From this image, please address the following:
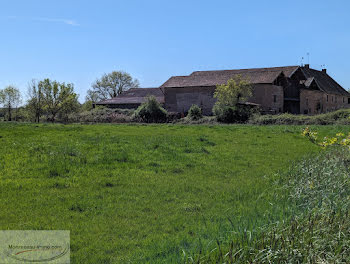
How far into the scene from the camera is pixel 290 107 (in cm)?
6216

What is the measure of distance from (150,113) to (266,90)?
18507 mm

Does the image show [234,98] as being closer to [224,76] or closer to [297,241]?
[224,76]

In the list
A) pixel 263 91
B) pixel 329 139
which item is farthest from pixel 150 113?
pixel 329 139

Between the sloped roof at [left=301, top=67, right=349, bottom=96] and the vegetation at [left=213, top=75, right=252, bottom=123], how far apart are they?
18.7m

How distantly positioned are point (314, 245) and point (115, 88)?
94.8 m

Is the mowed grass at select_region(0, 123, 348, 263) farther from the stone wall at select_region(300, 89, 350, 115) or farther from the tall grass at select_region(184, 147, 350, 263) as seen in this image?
the stone wall at select_region(300, 89, 350, 115)

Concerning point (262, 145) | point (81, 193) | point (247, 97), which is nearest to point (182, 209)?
point (81, 193)

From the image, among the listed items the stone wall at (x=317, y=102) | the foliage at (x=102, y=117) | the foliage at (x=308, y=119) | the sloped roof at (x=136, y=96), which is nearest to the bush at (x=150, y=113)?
the foliage at (x=102, y=117)

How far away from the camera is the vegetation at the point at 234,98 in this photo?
47.3 metres

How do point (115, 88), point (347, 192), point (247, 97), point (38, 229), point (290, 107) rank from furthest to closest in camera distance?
point (115, 88)
point (290, 107)
point (247, 97)
point (347, 192)
point (38, 229)

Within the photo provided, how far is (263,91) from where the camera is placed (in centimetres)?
5638

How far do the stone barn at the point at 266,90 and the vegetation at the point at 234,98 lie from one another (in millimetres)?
3136

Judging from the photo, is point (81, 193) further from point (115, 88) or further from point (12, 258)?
point (115, 88)

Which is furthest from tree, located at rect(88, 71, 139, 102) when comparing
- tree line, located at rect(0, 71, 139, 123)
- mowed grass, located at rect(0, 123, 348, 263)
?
mowed grass, located at rect(0, 123, 348, 263)
